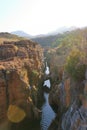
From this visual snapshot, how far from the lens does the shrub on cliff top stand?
3691cm

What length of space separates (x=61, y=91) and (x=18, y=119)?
340 inches

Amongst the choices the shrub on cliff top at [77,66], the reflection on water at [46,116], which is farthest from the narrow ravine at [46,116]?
the shrub on cliff top at [77,66]

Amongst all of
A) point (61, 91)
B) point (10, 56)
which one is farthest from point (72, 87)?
point (10, 56)

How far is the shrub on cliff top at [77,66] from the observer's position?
36.9 metres

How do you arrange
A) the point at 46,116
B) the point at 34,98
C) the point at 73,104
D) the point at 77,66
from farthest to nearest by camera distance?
the point at 46,116 → the point at 34,98 → the point at 77,66 → the point at 73,104

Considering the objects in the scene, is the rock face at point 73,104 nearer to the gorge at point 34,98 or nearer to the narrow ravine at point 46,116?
the gorge at point 34,98

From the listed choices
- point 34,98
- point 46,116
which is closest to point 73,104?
point 34,98

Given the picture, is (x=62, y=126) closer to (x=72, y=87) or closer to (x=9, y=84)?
(x=72, y=87)

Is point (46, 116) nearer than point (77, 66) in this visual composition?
No

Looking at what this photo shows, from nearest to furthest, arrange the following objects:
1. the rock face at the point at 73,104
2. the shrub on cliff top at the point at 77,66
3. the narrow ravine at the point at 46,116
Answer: the rock face at the point at 73,104 → the shrub on cliff top at the point at 77,66 → the narrow ravine at the point at 46,116

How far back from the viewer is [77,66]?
37531mm

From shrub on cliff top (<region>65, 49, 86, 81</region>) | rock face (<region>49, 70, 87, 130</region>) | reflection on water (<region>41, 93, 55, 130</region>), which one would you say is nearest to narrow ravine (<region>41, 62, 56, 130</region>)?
reflection on water (<region>41, 93, 55, 130</region>)

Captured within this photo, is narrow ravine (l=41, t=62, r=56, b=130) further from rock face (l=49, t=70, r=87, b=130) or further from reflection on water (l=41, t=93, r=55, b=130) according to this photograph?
rock face (l=49, t=70, r=87, b=130)

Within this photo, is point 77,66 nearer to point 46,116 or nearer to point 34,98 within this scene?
point 34,98
